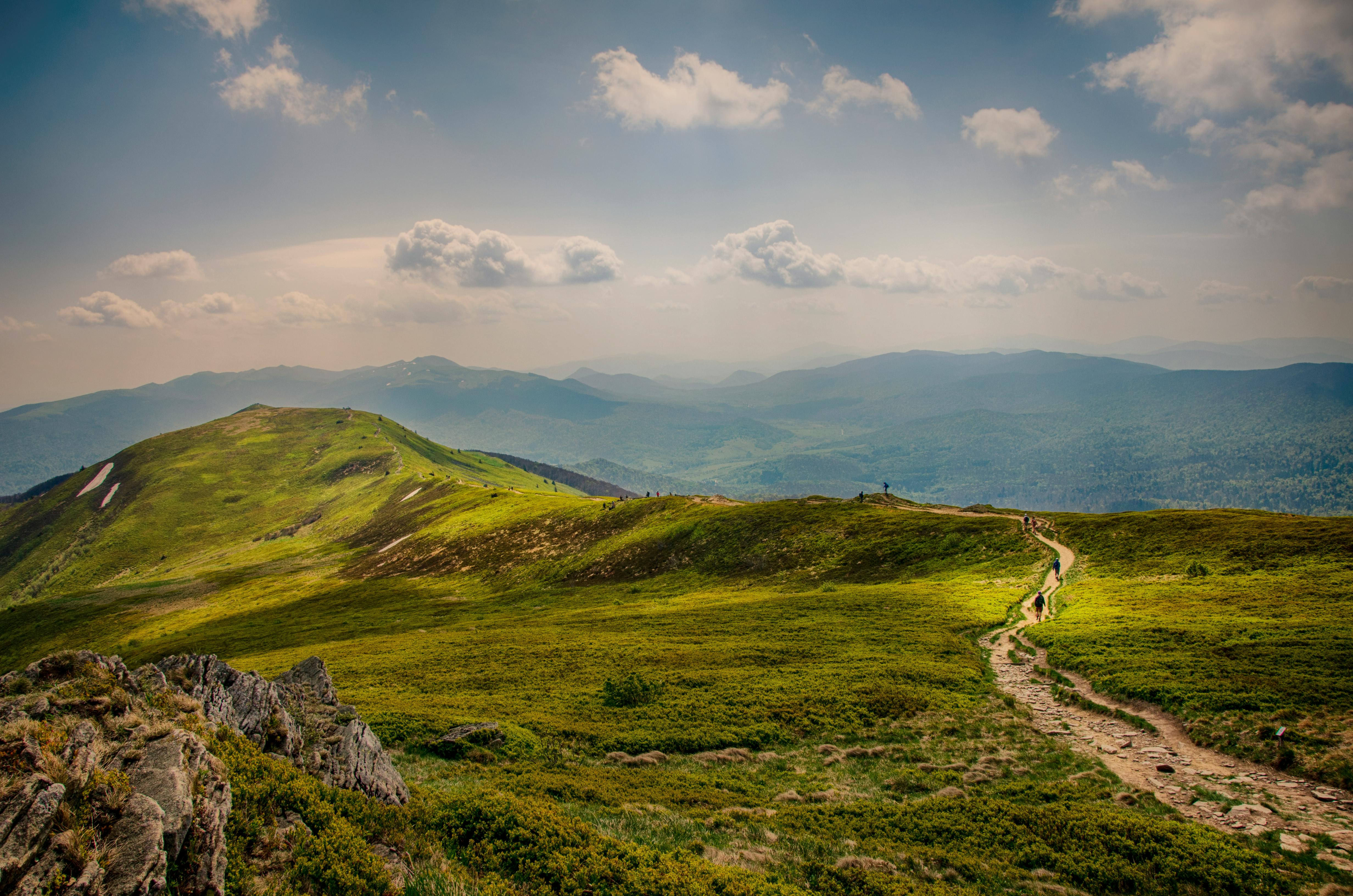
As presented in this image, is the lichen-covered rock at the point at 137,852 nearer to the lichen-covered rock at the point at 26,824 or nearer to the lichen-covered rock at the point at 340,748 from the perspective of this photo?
the lichen-covered rock at the point at 26,824

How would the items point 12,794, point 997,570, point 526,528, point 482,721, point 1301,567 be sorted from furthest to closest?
point 526,528 → point 997,570 → point 1301,567 → point 482,721 → point 12,794

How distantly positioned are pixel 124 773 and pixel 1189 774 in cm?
3467

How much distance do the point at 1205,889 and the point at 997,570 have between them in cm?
5199

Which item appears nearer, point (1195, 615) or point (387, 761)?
point (387, 761)

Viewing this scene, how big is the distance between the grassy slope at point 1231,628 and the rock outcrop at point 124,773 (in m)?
34.8

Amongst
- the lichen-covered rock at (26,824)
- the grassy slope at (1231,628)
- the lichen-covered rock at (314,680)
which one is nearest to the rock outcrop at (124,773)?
the lichen-covered rock at (26,824)

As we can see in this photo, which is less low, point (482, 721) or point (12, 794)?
point (12, 794)

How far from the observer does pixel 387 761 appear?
21609 millimetres

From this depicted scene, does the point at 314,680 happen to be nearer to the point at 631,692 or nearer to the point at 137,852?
the point at 631,692

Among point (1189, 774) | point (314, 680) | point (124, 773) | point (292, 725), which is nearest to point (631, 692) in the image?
point (314, 680)

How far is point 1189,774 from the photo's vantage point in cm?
2252

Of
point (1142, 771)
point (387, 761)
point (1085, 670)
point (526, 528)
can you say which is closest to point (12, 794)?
point (387, 761)

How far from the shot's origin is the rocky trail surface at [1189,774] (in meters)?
18.7

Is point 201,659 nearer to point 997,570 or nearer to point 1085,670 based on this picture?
point 1085,670
